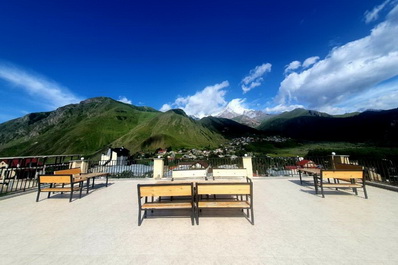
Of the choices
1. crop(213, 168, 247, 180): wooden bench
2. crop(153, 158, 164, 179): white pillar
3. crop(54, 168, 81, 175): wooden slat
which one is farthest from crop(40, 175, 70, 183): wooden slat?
crop(213, 168, 247, 180): wooden bench

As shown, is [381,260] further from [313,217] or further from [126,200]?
[126,200]

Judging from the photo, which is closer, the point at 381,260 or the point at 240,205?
the point at 381,260

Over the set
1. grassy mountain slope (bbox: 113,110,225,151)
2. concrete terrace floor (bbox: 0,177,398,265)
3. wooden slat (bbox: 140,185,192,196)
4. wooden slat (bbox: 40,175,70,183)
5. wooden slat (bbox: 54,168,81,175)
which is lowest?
concrete terrace floor (bbox: 0,177,398,265)

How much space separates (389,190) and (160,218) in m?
8.93

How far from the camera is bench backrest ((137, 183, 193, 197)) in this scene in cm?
449

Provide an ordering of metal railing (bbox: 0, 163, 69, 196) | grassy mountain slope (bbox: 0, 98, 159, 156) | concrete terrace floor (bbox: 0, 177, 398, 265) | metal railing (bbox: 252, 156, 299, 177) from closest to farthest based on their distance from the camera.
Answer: concrete terrace floor (bbox: 0, 177, 398, 265)
metal railing (bbox: 0, 163, 69, 196)
metal railing (bbox: 252, 156, 299, 177)
grassy mountain slope (bbox: 0, 98, 159, 156)

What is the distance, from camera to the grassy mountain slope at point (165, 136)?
366 ft

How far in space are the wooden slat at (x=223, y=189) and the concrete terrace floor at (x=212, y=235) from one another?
0.72 metres

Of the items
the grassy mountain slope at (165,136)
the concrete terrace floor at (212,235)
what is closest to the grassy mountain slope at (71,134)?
the grassy mountain slope at (165,136)

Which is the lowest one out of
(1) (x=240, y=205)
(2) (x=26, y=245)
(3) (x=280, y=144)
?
(2) (x=26, y=245)

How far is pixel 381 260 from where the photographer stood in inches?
108

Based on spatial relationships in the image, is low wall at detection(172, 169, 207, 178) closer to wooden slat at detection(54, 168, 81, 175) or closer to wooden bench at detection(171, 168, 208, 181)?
wooden bench at detection(171, 168, 208, 181)

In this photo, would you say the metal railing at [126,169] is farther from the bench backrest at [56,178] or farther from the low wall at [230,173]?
the low wall at [230,173]

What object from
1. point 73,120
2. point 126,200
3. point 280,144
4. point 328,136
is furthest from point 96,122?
point 328,136
